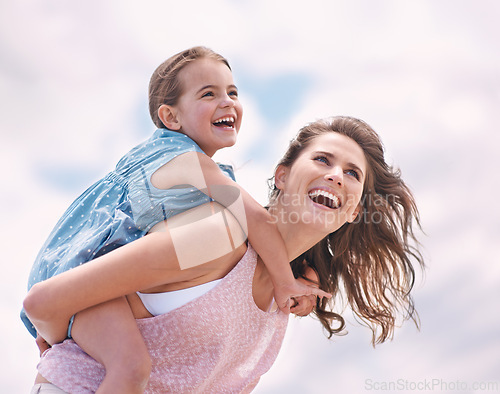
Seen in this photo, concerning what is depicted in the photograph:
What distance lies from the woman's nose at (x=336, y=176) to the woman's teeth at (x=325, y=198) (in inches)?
2.7

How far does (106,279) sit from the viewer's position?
244cm

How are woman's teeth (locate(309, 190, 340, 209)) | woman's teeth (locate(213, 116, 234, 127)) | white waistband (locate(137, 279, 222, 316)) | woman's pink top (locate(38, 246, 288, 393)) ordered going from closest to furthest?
woman's pink top (locate(38, 246, 288, 393)), white waistband (locate(137, 279, 222, 316)), woman's teeth (locate(309, 190, 340, 209)), woman's teeth (locate(213, 116, 234, 127))

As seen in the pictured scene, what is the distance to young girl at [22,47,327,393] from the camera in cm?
250

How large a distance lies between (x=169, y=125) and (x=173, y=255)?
3.07 ft

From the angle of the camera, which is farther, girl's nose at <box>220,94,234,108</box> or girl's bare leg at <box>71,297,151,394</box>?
girl's nose at <box>220,94,234,108</box>

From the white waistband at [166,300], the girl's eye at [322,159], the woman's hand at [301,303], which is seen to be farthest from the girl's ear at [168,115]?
the woman's hand at [301,303]

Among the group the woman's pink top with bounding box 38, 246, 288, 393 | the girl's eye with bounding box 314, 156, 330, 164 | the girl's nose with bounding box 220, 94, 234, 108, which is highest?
the girl's nose with bounding box 220, 94, 234, 108

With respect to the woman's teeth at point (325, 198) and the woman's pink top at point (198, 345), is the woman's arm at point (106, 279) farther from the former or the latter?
the woman's teeth at point (325, 198)

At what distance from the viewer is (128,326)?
252cm

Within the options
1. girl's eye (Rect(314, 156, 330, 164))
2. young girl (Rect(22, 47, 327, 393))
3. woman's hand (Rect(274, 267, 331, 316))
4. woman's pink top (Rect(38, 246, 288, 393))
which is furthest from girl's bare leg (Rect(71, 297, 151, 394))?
girl's eye (Rect(314, 156, 330, 164))

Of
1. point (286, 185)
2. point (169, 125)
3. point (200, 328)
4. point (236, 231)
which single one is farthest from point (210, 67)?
point (200, 328)

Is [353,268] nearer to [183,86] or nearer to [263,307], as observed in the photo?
[263,307]

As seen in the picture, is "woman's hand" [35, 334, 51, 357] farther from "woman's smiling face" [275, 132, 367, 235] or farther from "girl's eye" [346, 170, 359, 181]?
"girl's eye" [346, 170, 359, 181]

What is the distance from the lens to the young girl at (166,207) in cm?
250
